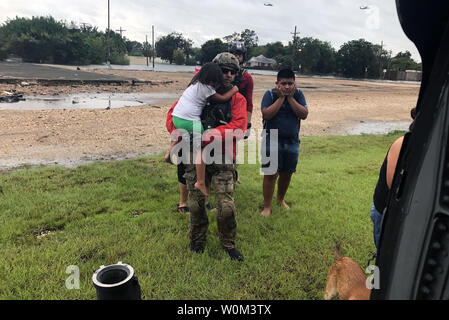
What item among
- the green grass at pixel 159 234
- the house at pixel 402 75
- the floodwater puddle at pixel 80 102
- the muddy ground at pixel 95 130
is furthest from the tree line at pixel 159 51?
the green grass at pixel 159 234

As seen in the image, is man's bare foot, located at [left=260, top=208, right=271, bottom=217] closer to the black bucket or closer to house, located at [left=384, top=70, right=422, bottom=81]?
the black bucket

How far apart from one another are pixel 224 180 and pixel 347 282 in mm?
1465

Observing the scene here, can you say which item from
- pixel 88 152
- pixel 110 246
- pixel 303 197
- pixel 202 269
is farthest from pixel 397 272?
pixel 88 152

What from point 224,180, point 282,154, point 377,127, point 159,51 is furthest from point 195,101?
point 159,51

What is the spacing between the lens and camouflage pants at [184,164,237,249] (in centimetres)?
303

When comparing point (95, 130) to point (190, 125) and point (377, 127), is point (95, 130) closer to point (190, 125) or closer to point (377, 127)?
point (190, 125)

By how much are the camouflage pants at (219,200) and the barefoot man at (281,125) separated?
3.66ft

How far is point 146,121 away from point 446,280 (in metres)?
11.0

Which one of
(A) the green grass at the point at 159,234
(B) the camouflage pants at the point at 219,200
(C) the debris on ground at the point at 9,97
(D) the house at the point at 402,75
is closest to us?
(A) the green grass at the point at 159,234

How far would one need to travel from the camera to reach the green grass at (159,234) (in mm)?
2785

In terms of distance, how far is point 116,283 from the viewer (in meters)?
1.83

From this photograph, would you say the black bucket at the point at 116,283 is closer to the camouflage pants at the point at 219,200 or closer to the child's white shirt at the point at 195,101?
the camouflage pants at the point at 219,200

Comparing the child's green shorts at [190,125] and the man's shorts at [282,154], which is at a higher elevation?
the child's green shorts at [190,125]

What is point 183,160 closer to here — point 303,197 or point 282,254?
point 282,254
